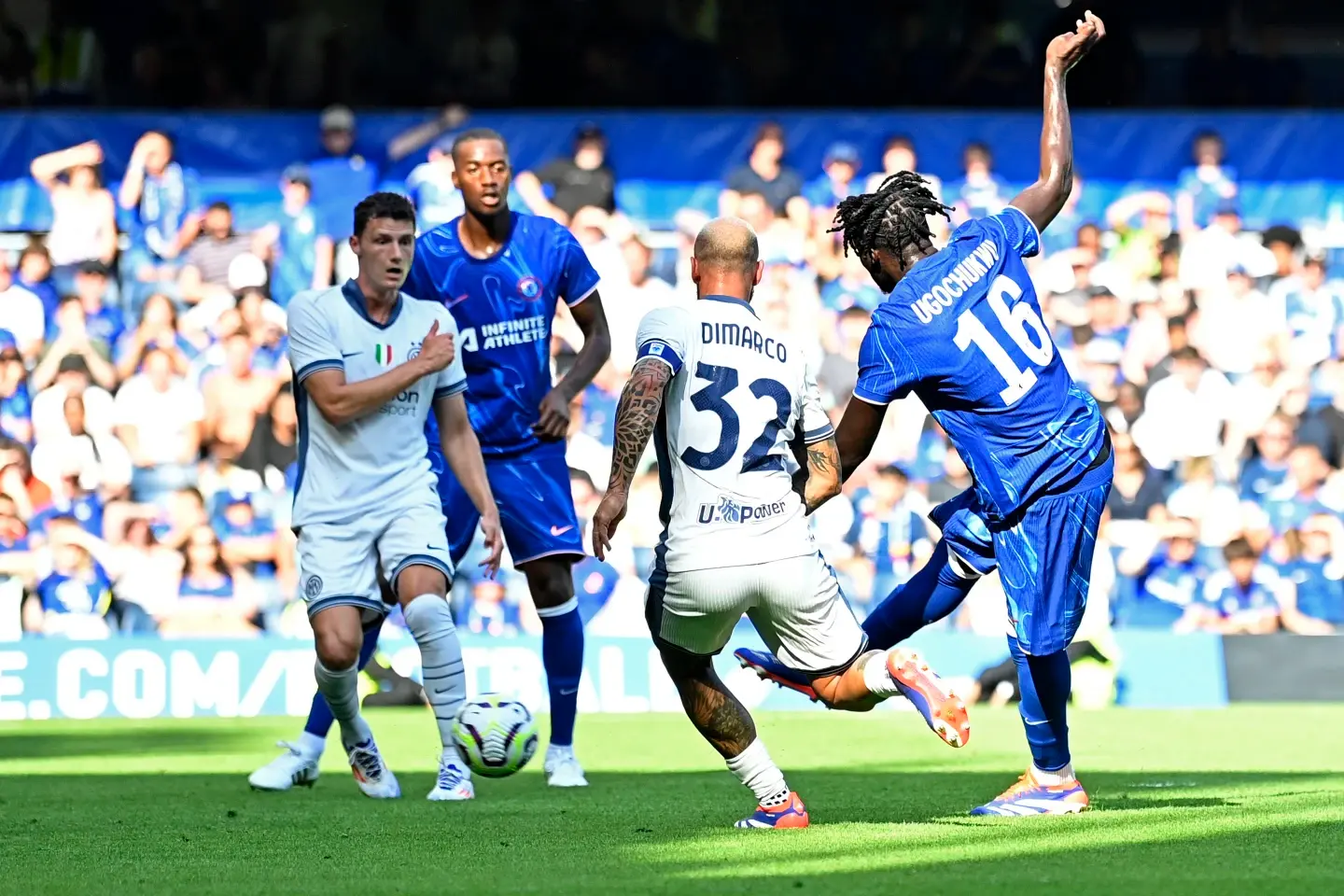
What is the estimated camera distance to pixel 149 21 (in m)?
17.7

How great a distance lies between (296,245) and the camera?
55.0 ft

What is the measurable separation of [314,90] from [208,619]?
5193 mm

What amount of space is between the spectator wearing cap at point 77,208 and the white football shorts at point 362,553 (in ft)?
32.9

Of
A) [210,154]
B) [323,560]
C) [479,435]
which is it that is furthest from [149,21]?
[323,560]

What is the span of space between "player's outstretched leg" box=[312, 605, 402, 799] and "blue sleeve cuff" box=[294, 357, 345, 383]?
908 millimetres

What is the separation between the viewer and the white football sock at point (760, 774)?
631cm

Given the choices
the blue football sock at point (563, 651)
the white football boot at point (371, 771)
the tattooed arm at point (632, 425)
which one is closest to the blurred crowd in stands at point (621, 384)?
the blue football sock at point (563, 651)

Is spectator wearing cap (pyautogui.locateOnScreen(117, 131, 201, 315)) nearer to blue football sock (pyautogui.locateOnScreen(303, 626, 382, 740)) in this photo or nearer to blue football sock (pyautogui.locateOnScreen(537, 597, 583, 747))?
blue football sock (pyautogui.locateOnScreen(537, 597, 583, 747))

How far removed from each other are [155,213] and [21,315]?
4.75 ft

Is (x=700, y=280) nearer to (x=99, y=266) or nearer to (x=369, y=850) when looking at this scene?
(x=369, y=850)

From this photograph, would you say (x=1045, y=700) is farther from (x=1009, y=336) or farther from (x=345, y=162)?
(x=345, y=162)

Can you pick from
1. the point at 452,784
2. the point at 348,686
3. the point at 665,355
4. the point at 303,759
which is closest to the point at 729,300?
the point at 665,355

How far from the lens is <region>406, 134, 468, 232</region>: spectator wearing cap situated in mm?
16688

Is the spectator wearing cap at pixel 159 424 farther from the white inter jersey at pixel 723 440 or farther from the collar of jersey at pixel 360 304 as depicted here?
the white inter jersey at pixel 723 440
